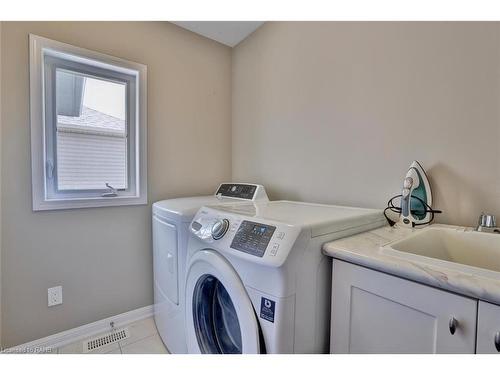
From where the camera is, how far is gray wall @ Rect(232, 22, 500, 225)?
1.06m

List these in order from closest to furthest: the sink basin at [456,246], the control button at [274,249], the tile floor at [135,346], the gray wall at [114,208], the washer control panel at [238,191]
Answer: the control button at [274,249]
the sink basin at [456,246]
the gray wall at [114,208]
the tile floor at [135,346]
the washer control panel at [238,191]

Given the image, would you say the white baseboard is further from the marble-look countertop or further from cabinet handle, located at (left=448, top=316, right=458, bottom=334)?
cabinet handle, located at (left=448, top=316, right=458, bottom=334)

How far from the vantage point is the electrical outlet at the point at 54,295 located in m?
1.55

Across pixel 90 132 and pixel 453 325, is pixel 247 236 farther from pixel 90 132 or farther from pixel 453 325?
pixel 90 132

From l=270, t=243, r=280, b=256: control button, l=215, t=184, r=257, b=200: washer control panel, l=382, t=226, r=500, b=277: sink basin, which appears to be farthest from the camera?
l=215, t=184, r=257, b=200: washer control panel

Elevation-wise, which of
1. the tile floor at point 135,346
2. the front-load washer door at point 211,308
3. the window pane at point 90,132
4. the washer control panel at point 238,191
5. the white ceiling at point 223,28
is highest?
the white ceiling at point 223,28

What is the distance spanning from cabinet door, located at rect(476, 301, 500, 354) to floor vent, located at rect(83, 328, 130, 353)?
6.29 ft

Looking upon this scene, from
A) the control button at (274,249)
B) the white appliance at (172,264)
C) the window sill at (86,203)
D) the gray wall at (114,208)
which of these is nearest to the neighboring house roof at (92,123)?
the gray wall at (114,208)

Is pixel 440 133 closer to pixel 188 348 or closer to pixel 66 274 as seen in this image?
pixel 188 348

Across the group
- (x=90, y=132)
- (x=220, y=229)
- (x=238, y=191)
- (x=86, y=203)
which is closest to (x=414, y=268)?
(x=220, y=229)

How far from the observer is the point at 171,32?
6.51 feet

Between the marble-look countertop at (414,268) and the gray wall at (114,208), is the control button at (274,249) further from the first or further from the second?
the gray wall at (114,208)

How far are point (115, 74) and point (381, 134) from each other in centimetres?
188

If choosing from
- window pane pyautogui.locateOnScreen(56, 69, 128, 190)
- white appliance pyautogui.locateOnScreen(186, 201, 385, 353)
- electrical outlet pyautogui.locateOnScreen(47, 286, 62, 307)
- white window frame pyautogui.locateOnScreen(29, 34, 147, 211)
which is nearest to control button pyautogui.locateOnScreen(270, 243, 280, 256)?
white appliance pyautogui.locateOnScreen(186, 201, 385, 353)
